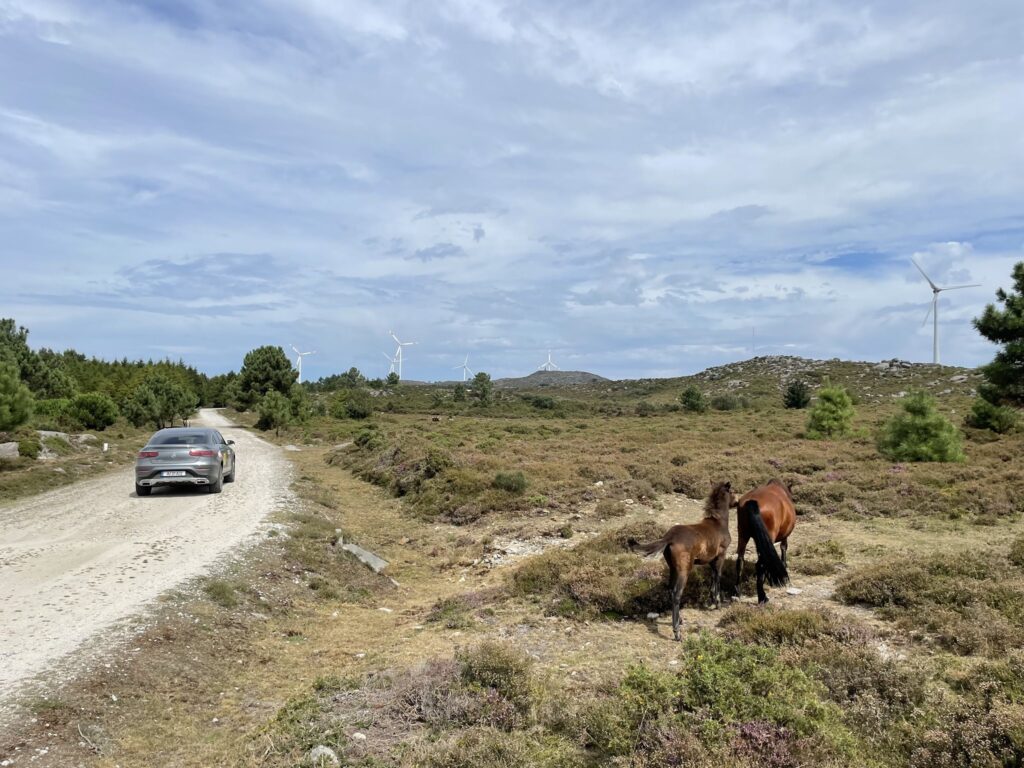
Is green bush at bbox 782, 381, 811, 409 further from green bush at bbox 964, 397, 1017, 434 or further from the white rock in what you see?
the white rock

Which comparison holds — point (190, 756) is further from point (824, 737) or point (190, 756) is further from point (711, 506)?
point (711, 506)

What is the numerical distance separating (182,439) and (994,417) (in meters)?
37.4

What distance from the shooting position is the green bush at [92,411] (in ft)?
151

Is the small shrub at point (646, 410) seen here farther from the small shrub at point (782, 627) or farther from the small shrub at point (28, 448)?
the small shrub at point (782, 627)

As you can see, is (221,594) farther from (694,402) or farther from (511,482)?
(694,402)

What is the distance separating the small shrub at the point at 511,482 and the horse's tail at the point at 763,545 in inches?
461

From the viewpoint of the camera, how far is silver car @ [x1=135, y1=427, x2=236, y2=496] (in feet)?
62.4

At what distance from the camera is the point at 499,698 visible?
6215 millimetres

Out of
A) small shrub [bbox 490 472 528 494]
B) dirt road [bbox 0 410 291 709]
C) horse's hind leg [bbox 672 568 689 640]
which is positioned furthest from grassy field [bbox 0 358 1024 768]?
small shrub [bbox 490 472 528 494]

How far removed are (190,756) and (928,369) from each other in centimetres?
11978

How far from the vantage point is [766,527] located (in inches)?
393

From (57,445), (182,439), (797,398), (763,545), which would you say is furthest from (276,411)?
(763,545)

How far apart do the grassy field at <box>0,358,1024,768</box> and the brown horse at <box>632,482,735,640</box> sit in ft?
A: 1.61

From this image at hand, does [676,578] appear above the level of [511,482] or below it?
above
